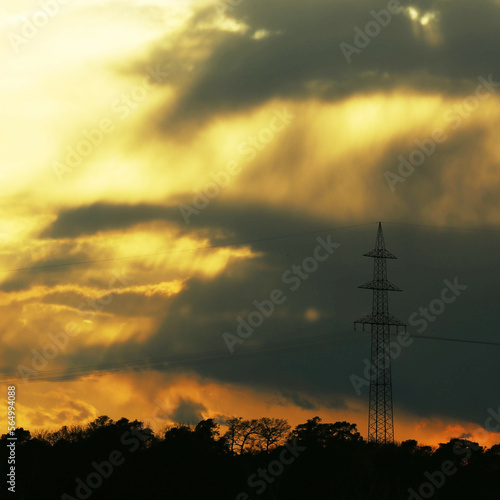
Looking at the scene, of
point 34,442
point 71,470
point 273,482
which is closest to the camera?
point 273,482

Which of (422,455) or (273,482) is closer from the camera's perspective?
(273,482)

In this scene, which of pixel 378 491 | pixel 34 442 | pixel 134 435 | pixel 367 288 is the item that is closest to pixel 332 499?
pixel 378 491

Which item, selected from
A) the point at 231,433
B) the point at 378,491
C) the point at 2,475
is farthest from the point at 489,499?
the point at 2,475

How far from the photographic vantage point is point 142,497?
129500 millimetres

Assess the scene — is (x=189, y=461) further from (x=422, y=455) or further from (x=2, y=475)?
(x=422, y=455)

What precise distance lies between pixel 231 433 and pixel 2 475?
172 ft

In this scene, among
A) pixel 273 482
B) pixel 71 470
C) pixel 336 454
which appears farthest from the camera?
pixel 336 454

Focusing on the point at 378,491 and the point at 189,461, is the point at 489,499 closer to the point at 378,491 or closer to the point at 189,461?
the point at 378,491

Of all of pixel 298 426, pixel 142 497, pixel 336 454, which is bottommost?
pixel 142 497

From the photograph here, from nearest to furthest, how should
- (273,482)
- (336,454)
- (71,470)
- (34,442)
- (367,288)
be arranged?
(367,288) → (273,482) → (71,470) → (336,454) → (34,442)

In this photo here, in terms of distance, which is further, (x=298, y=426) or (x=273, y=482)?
(x=298, y=426)

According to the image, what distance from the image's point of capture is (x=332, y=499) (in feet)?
428

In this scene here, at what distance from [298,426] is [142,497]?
54.4 metres

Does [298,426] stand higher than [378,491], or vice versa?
[298,426]
